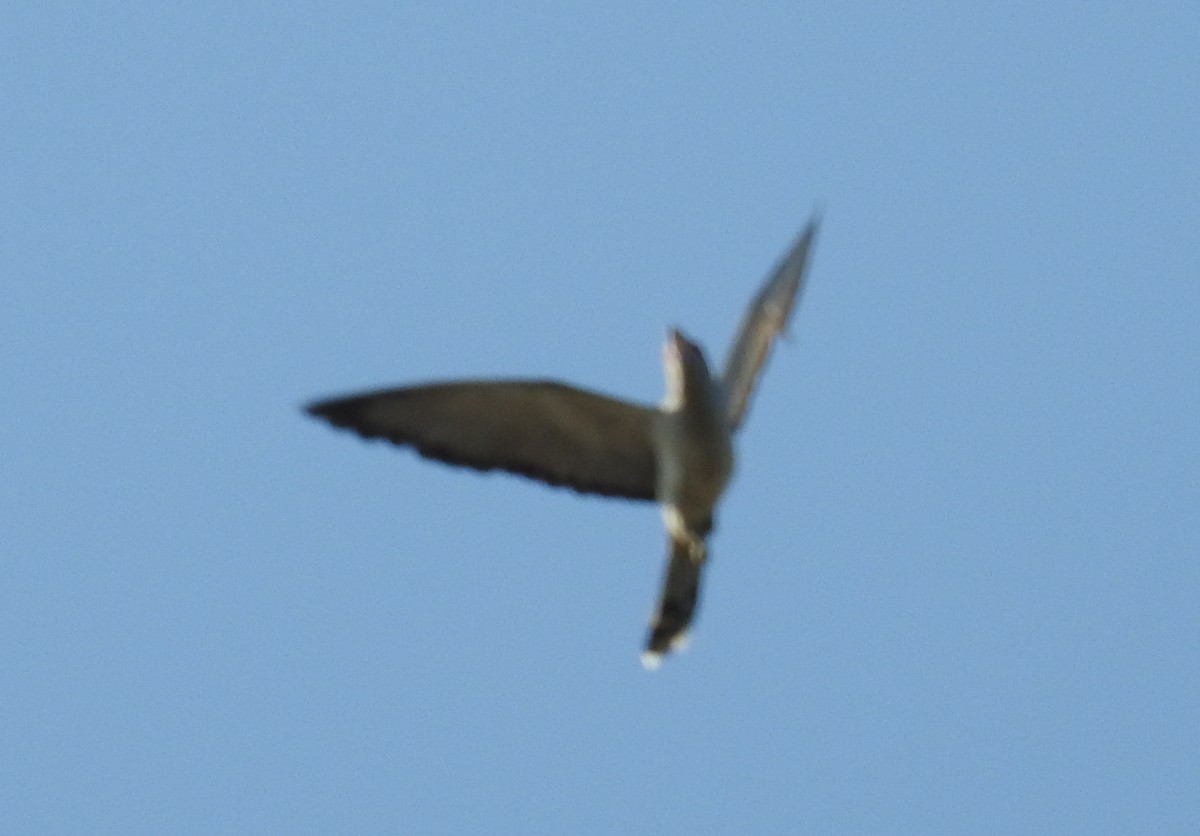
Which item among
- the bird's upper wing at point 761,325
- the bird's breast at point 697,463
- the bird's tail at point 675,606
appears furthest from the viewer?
the bird's upper wing at point 761,325

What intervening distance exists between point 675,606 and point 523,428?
5.20 ft

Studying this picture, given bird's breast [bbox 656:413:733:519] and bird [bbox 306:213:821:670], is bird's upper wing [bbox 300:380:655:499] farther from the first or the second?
bird's breast [bbox 656:413:733:519]

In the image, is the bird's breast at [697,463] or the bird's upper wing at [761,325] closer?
the bird's breast at [697,463]

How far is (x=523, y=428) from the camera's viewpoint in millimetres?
15430

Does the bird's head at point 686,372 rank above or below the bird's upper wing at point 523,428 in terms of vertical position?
above

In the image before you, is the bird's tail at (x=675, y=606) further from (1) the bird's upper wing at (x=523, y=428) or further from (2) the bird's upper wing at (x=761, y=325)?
(2) the bird's upper wing at (x=761, y=325)

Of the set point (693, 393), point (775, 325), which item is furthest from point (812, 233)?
point (693, 393)

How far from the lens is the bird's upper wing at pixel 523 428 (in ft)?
48.8

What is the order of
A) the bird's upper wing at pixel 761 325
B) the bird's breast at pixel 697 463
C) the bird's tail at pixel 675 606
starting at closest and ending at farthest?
the bird's breast at pixel 697 463
the bird's tail at pixel 675 606
the bird's upper wing at pixel 761 325

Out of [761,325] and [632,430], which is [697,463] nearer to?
[632,430]

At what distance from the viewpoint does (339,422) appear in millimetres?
14672

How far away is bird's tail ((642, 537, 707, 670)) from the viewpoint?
15625 millimetres

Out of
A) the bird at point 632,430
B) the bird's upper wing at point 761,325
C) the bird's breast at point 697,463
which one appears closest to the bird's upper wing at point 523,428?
the bird at point 632,430

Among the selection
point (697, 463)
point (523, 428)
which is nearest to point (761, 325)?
point (697, 463)
